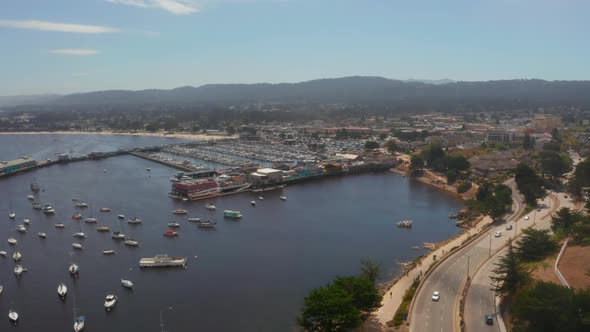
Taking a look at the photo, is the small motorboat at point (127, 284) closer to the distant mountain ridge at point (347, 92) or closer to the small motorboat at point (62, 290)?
the small motorboat at point (62, 290)

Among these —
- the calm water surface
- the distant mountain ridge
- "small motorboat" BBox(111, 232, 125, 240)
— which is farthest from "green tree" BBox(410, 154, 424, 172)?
the distant mountain ridge

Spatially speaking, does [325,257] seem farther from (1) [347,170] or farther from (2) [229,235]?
(1) [347,170]

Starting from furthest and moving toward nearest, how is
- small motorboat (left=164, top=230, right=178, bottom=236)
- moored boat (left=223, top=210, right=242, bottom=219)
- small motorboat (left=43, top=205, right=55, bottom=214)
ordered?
1. small motorboat (left=43, top=205, right=55, bottom=214)
2. moored boat (left=223, top=210, right=242, bottom=219)
3. small motorboat (left=164, top=230, right=178, bottom=236)

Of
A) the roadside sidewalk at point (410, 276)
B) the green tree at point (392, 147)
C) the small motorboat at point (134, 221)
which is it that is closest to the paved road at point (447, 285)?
the roadside sidewalk at point (410, 276)

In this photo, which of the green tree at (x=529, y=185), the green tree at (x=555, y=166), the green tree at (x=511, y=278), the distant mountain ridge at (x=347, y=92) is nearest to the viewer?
the green tree at (x=511, y=278)

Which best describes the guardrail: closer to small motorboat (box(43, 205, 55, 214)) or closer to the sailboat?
the sailboat

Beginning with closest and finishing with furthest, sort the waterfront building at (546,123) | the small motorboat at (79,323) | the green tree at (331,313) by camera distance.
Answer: the green tree at (331,313)
the small motorboat at (79,323)
the waterfront building at (546,123)
